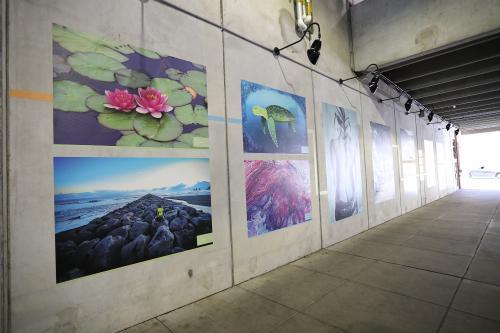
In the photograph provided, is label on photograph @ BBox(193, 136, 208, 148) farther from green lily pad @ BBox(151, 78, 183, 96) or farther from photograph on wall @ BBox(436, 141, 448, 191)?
photograph on wall @ BBox(436, 141, 448, 191)

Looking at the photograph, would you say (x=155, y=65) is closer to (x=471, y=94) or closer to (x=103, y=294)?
(x=103, y=294)

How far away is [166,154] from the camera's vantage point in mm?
2602

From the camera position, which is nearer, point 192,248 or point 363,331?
point 363,331

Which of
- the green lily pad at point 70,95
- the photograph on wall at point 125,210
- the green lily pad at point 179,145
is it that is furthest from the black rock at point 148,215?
the green lily pad at point 70,95

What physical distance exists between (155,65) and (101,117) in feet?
2.61

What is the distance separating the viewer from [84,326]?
2.04m

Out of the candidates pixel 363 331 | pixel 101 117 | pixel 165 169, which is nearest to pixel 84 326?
pixel 165 169

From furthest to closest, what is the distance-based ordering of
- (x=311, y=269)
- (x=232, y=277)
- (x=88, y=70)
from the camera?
(x=311, y=269) → (x=232, y=277) → (x=88, y=70)

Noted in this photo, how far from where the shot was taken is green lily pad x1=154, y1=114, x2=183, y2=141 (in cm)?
257

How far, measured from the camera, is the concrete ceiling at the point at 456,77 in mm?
5723

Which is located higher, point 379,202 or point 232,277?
point 379,202

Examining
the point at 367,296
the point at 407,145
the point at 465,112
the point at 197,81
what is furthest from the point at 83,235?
the point at 465,112

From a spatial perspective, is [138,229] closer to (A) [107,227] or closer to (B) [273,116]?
(A) [107,227]

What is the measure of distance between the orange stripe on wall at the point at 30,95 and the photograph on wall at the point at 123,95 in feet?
0.19
